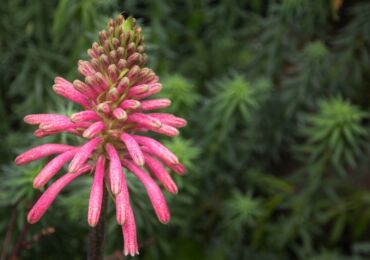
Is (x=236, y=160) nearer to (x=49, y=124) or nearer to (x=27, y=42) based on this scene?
(x=27, y=42)

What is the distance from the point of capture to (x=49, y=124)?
2.21 metres

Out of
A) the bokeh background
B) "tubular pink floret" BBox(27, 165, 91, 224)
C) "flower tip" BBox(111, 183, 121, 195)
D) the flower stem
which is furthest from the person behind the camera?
the bokeh background

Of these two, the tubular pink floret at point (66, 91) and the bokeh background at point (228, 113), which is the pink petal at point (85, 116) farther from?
the bokeh background at point (228, 113)

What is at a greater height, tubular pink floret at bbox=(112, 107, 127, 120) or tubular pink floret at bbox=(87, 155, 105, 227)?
tubular pink floret at bbox=(112, 107, 127, 120)

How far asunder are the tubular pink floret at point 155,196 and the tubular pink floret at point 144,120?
0.54 ft

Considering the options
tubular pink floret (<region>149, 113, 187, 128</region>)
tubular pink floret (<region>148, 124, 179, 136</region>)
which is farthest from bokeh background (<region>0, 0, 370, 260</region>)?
tubular pink floret (<region>148, 124, 179, 136</region>)

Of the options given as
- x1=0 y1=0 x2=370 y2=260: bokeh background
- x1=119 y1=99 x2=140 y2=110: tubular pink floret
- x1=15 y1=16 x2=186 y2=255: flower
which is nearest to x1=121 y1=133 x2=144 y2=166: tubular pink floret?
x1=15 y1=16 x2=186 y2=255: flower

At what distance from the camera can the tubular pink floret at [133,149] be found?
213 cm

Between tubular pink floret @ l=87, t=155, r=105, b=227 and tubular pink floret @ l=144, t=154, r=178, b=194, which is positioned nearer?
tubular pink floret @ l=87, t=155, r=105, b=227

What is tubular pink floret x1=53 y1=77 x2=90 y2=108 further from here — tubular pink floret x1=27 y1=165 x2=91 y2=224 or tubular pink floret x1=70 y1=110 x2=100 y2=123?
tubular pink floret x1=27 y1=165 x2=91 y2=224

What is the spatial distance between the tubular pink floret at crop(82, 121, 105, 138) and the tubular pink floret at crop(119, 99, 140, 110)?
101mm

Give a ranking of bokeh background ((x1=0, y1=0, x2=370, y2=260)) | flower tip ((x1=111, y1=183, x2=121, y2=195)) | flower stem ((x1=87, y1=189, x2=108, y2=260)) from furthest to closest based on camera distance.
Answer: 1. bokeh background ((x1=0, y1=0, x2=370, y2=260))
2. flower stem ((x1=87, y1=189, x2=108, y2=260))
3. flower tip ((x1=111, y1=183, x2=121, y2=195))

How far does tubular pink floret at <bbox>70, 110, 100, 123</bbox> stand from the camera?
218 cm

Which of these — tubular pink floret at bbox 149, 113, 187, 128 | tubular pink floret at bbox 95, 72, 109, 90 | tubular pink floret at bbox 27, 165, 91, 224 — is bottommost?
tubular pink floret at bbox 27, 165, 91, 224
